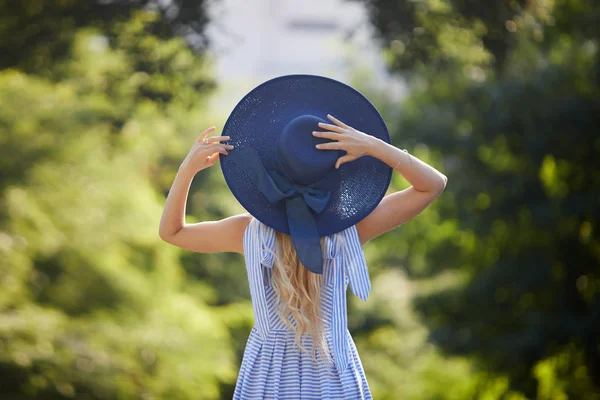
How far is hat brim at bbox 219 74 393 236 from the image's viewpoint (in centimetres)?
192

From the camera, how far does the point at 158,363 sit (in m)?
7.52

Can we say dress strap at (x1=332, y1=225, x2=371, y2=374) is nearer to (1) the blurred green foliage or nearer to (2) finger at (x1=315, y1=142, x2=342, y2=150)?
(2) finger at (x1=315, y1=142, x2=342, y2=150)

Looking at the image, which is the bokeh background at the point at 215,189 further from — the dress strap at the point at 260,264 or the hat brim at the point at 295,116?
the dress strap at the point at 260,264

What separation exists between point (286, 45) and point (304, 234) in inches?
1050

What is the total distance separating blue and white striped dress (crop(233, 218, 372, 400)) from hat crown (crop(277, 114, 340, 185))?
0.60ft

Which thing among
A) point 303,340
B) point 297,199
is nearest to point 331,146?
point 297,199

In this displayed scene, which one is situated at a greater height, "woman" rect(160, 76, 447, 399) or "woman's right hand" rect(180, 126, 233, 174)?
"woman's right hand" rect(180, 126, 233, 174)

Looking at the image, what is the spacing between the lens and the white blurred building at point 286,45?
236 inches

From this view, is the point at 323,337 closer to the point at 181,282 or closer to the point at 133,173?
the point at 133,173

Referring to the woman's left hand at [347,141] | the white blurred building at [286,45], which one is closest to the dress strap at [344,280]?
the woman's left hand at [347,141]

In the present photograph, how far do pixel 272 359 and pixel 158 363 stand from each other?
586 centimetres

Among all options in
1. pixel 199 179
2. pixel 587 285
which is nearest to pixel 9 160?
pixel 199 179

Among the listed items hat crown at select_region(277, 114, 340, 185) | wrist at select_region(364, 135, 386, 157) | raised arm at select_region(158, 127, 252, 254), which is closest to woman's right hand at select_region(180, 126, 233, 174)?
raised arm at select_region(158, 127, 252, 254)

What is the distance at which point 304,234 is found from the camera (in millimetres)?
1869
